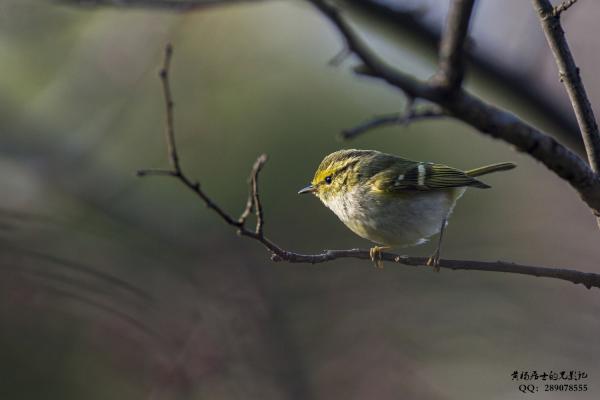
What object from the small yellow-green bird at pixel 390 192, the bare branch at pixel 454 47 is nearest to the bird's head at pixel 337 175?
the small yellow-green bird at pixel 390 192

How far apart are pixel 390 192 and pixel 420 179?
18cm

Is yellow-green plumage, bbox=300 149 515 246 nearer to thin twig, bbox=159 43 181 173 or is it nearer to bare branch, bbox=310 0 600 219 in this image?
bare branch, bbox=310 0 600 219

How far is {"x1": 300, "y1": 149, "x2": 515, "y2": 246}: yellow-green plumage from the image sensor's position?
330cm

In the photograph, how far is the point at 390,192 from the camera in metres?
3.44

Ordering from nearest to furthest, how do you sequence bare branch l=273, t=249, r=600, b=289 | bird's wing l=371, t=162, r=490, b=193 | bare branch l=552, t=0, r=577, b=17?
bare branch l=552, t=0, r=577, b=17 → bare branch l=273, t=249, r=600, b=289 → bird's wing l=371, t=162, r=490, b=193

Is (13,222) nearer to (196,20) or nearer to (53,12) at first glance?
(53,12)

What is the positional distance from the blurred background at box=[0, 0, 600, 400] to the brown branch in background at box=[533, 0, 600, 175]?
173 centimetres

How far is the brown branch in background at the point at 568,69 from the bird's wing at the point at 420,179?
4.08 feet

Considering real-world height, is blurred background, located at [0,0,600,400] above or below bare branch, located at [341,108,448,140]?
below

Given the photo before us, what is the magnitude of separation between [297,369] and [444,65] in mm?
3504

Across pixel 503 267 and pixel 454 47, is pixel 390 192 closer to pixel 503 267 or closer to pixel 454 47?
pixel 503 267

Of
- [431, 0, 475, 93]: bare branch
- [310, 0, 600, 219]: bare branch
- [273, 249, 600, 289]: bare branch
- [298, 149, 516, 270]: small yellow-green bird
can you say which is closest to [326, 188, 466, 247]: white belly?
[298, 149, 516, 270]: small yellow-green bird

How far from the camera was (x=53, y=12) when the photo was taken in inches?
211

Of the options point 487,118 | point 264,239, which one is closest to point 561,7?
point 487,118
